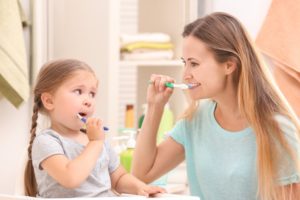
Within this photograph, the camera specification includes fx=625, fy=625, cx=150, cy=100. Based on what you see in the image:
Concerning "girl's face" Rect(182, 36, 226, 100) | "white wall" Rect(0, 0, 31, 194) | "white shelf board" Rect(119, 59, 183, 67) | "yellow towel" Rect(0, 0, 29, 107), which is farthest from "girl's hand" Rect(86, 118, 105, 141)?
"white shelf board" Rect(119, 59, 183, 67)

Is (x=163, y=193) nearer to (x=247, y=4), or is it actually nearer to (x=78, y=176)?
(x=78, y=176)

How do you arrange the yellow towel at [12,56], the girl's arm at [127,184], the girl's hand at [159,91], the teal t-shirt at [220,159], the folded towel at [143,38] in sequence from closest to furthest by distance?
the girl's arm at [127,184] < the teal t-shirt at [220,159] < the girl's hand at [159,91] < the yellow towel at [12,56] < the folded towel at [143,38]

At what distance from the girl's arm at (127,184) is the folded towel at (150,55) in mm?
862

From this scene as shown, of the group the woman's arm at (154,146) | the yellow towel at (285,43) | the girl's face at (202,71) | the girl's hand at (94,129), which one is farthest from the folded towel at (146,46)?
the girl's hand at (94,129)

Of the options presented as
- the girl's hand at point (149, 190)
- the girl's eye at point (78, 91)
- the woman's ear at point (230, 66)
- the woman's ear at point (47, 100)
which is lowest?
the girl's hand at point (149, 190)

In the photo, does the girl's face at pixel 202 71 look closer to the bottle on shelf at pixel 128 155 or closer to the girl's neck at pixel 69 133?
the girl's neck at pixel 69 133

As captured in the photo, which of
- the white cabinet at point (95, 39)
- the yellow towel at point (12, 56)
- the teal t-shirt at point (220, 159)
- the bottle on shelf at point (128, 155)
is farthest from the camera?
the white cabinet at point (95, 39)

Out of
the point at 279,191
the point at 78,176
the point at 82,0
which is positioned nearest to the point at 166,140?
the point at 279,191

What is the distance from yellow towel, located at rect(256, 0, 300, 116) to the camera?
2377 millimetres

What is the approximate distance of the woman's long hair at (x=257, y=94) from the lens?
151 centimetres

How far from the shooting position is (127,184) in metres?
1.50

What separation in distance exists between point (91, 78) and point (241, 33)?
1.35 feet

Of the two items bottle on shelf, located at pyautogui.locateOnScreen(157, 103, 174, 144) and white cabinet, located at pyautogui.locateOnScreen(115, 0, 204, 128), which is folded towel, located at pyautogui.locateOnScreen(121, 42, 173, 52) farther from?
bottle on shelf, located at pyautogui.locateOnScreen(157, 103, 174, 144)

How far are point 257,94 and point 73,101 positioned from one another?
469 mm
